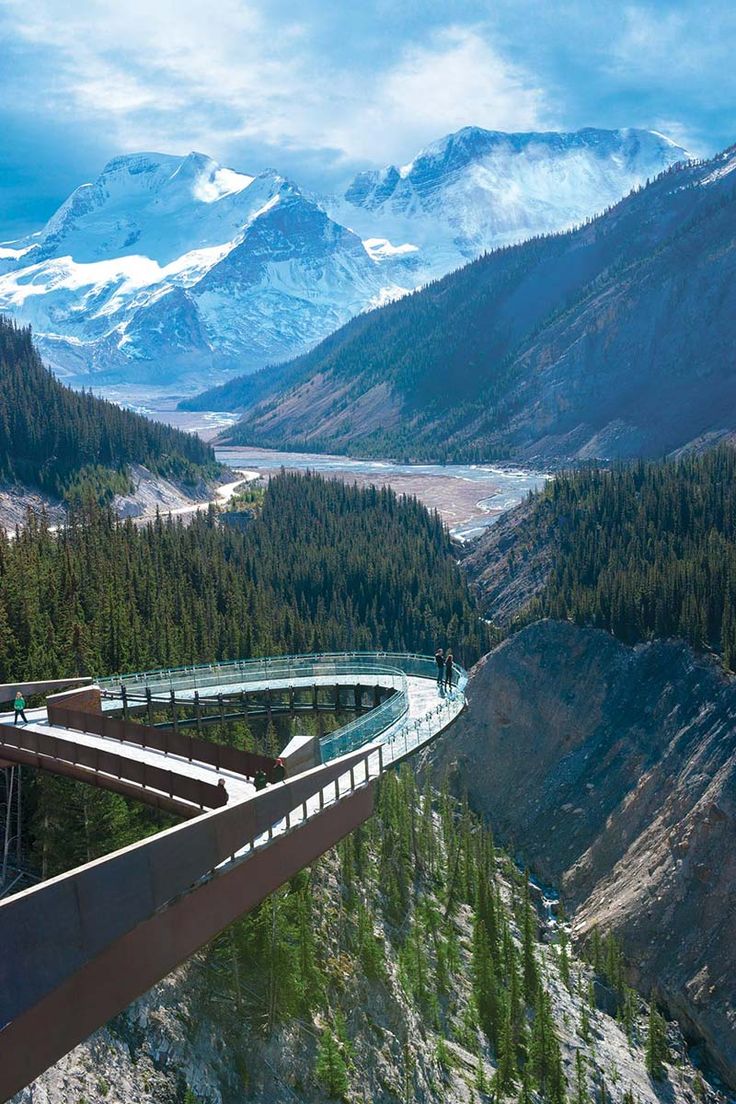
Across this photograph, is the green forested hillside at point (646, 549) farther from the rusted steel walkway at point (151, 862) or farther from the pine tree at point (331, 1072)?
the rusted steel walkway at point (151, 862)

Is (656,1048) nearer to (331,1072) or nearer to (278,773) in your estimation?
(331,1072)

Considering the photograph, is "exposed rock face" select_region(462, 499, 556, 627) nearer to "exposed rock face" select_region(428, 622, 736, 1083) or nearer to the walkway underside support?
"exposed rock face" select_region(428, 622, 736, 1083)

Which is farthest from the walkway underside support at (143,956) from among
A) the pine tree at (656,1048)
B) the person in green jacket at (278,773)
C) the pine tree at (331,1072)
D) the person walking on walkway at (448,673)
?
the pine tree at (656,1048)

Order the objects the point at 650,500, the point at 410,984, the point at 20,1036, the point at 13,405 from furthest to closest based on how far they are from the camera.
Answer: the point at 13,405 < the point at 650,500 < the point at 410,984 < the point at 20,1036

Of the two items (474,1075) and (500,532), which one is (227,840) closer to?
(474,1075)

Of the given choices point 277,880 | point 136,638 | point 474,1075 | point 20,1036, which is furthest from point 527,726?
point 20,1036
